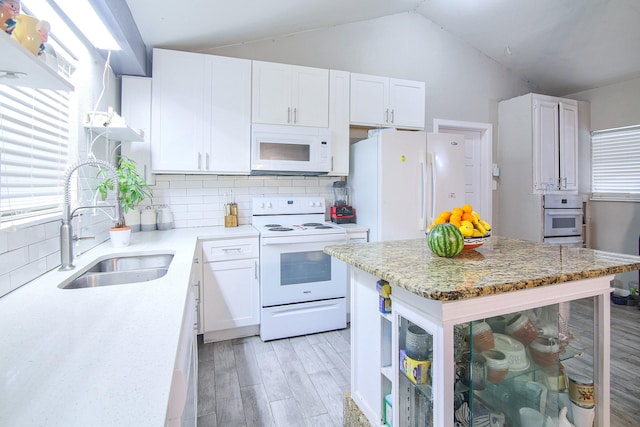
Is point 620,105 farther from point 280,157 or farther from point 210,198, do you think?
point 210,198

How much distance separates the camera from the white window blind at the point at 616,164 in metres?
3.67

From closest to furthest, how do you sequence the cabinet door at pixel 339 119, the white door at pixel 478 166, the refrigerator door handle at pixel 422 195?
the refrigerator door handle at pixel 422 195, the cabinet door at pixel 339 119, the white door at pixel 478 166

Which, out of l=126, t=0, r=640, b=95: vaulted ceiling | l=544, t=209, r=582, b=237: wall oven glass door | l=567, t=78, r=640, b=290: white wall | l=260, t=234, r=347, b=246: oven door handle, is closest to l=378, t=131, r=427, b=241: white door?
l=260, t=234, r=347, b=246: oven door handle

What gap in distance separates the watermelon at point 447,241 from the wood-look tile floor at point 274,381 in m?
1.11

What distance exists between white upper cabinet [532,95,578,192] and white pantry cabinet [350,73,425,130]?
62.2 inches

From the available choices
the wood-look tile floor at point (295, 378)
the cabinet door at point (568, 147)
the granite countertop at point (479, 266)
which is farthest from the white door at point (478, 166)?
the granite countertop at point (479, 266)

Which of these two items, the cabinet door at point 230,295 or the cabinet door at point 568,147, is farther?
the cabinet door at point 568,147

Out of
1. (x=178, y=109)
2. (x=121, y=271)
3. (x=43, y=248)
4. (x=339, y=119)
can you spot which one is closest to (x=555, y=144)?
(x=339, y=119)

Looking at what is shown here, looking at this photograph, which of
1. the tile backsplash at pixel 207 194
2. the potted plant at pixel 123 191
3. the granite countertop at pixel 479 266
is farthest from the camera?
the tile backsplash at pixel 207 194

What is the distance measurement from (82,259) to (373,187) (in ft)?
7.12

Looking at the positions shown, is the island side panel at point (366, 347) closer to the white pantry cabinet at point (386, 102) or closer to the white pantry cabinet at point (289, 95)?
the white pantry cabinet at point (289, 95)

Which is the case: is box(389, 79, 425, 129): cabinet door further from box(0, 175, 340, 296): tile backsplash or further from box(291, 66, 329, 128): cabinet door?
box(0, 175, 340, 296): tile backsplash

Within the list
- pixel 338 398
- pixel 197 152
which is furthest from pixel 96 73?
pixel 338 398

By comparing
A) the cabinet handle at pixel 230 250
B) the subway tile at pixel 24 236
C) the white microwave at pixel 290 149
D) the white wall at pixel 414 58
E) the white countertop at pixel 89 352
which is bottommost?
the white countertop at pixel 89 352
